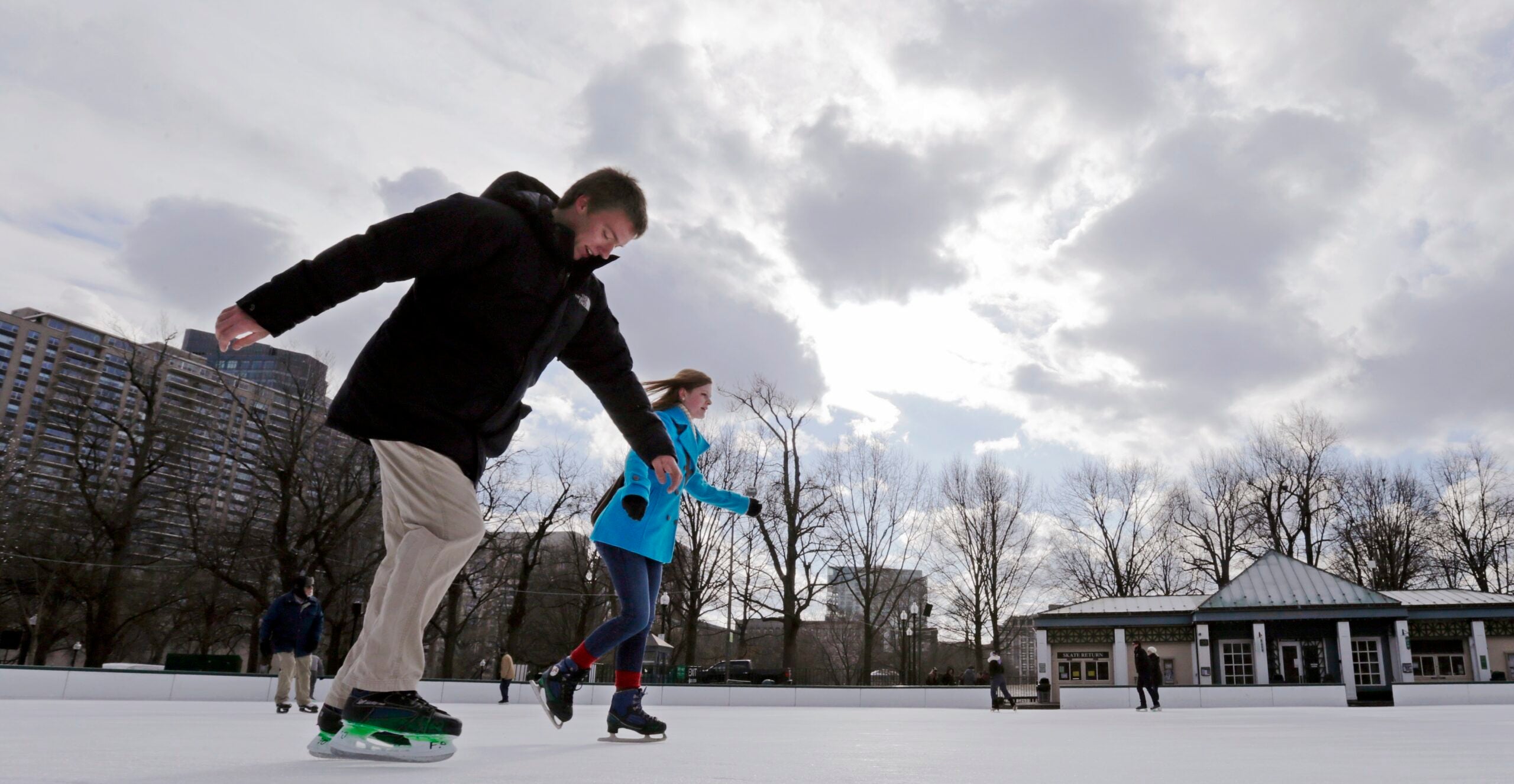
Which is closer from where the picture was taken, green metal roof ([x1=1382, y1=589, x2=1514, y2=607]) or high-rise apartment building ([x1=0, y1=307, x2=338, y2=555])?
high-rise apartment building ([x1=0, y1=307, x2=338, y2=555])

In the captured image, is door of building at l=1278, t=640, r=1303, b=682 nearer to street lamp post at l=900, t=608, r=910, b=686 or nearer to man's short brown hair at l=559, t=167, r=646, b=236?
street lamp post at l=900, t=608, r=910, b=686

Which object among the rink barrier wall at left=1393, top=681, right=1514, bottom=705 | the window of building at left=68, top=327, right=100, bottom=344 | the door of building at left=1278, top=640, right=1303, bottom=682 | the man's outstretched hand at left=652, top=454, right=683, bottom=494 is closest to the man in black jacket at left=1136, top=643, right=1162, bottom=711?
the rink barrier wall at left=1393, top=681, right=1514, bottom=705

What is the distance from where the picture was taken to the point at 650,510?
A: 163 inches

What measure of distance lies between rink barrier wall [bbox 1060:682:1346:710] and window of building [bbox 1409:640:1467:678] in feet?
37.4

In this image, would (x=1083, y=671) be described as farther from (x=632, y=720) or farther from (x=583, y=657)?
(x=632, y=720)

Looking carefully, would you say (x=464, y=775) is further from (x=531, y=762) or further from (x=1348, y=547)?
(x=1348, y=547)

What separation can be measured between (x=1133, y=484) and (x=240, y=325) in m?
45.7

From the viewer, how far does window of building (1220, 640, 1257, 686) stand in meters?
32.5

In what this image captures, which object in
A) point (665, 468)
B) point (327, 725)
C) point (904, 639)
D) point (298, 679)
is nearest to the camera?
point (327, 725)

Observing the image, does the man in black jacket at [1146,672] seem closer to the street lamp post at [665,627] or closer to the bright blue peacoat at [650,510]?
the street lamp post at [665,627]

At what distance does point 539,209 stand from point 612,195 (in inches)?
8.7

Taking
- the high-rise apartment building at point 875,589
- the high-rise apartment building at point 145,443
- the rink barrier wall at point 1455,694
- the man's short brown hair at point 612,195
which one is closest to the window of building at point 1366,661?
the rink barrier wall at point 1455,694

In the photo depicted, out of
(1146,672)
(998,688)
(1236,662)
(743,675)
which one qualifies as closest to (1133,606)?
(1236,662)

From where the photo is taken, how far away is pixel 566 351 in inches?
117
